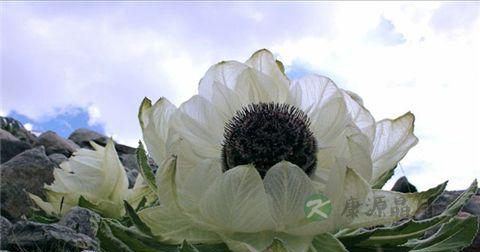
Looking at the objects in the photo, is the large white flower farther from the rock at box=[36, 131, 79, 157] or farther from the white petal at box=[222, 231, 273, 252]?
the rock at box=[36, 131, 79, 157]

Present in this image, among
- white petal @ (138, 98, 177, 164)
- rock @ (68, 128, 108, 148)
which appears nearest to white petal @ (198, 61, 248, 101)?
white petal @ (138, 98, 177, 164)

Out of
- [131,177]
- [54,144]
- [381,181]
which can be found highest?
[54,144]

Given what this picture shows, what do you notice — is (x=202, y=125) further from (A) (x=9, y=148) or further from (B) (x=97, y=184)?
(A) (x=9, y=148)

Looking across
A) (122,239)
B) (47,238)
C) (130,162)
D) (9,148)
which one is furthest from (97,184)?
(9,148)

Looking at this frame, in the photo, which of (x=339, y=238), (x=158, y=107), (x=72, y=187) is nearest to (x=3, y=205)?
(x=72, y=187)

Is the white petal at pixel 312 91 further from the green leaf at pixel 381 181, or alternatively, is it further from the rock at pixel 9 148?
the rock at pixel 9 148

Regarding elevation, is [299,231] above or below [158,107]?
below

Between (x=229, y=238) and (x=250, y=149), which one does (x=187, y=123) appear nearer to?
(x=250, y=149)
